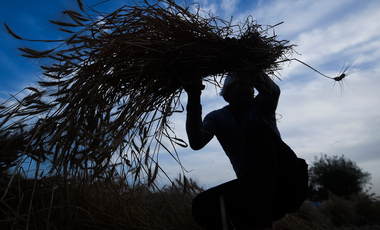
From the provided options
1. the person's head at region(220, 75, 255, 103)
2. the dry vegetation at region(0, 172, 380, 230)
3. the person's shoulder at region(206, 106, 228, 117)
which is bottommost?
the dry vegetation at region(0, 172, 380, 230)

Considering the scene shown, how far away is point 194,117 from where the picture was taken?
129 centimetres

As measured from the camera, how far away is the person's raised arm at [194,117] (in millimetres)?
1232

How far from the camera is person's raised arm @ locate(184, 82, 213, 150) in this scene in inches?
48.5

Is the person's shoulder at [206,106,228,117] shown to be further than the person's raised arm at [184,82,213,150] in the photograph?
Yes

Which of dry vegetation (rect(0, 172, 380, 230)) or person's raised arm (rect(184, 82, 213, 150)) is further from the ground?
person's raised arm (rect(184, 82, 213, 150))

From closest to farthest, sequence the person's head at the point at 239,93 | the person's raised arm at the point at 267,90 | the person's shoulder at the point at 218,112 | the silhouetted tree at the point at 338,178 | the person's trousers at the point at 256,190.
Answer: the person's trousers at the point at 256,190 → the person's raised arm at the point at 267,90 → the person's head at the point at 239,93 → the person's shoulder at the point at 218,112 → the silhouetted tree at the point at 338,178

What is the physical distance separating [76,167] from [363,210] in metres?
3.32

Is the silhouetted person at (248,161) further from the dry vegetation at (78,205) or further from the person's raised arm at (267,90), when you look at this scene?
the dry vegetation at (78,205)

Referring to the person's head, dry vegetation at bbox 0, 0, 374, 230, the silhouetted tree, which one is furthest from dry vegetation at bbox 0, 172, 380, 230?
→ the silhouetted tree

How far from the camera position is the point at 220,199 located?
1261mm

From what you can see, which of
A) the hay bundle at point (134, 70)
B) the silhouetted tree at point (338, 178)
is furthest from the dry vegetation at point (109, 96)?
the silhouetted tree at point (338, 178)

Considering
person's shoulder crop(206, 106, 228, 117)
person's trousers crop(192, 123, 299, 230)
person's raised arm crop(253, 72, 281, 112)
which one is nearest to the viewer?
person's trousers crop(192, 123, 299, 230)

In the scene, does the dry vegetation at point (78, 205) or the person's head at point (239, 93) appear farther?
the person's head at point (239, 93)

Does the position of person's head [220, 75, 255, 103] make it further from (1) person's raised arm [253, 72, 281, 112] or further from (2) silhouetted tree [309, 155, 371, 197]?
(2) silhouetted tree [309, 155, 371, 197]
